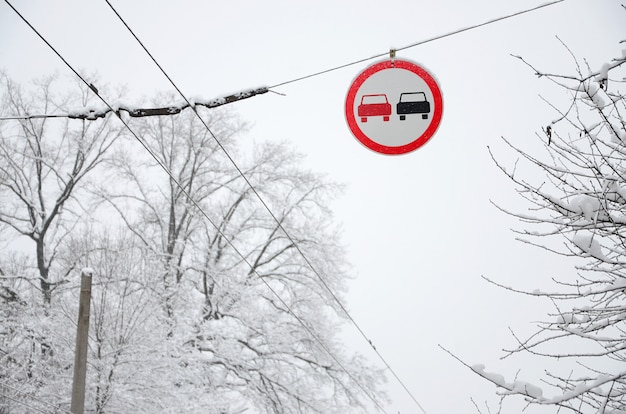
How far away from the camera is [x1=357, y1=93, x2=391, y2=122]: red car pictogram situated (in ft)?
16.8

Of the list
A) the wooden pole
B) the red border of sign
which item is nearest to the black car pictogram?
the red border of sign

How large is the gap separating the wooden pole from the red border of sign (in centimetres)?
540

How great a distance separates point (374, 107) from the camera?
5.12 m

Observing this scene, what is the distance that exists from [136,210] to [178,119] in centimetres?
297

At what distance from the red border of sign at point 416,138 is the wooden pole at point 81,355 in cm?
540

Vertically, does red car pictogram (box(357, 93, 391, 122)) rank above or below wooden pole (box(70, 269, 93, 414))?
above

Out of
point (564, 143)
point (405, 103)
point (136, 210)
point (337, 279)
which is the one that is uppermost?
point (136, 210)

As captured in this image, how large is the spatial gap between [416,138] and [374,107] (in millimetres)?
460

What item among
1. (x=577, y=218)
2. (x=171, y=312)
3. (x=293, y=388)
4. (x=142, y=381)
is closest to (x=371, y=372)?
(x=293, y=388)

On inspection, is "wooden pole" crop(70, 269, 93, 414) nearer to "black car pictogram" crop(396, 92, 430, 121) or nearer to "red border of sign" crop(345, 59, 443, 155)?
"red border of sign" crop(345, 59, 443, 155)

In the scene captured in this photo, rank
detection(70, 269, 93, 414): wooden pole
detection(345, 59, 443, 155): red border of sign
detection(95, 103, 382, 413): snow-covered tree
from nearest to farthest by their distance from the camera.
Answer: detection(345, 59, 443, 155): red border of sign → detection(70, 269, 93, 414): wooden pole → detection(95, 103, 382, 413): snow-covered tree

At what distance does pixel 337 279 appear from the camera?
16.9 meters

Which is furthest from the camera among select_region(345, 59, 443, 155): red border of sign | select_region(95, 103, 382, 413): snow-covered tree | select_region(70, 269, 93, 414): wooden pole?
select_region(95, 103, 382, 413): snow-covered tree

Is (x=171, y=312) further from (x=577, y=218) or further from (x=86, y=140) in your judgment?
(x=577, y=218)
